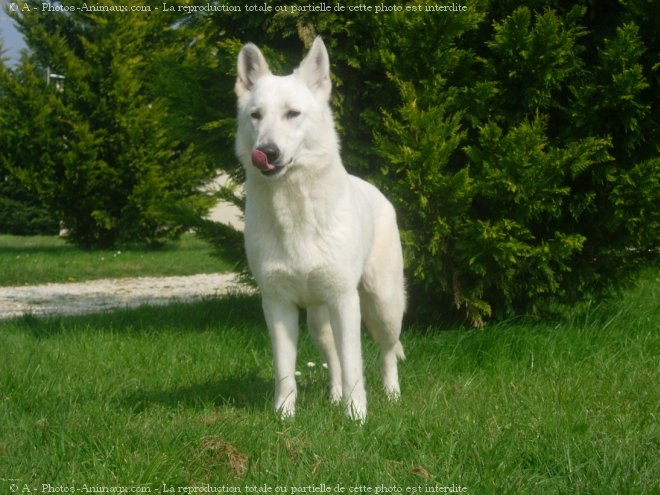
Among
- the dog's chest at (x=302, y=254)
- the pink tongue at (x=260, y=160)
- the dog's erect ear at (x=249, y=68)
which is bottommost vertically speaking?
the dog's chest at (x=302, y=254)

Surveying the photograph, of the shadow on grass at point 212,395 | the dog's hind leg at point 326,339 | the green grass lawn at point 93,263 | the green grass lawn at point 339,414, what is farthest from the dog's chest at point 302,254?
the green grass lawn at point 93,263

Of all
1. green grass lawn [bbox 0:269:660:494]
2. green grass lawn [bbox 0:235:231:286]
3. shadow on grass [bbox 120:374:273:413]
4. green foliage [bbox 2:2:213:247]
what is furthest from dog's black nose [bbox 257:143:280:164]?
green foliage [bbox 2:2:213:247]

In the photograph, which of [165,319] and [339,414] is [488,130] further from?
[165,319]

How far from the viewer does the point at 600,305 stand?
6742mm

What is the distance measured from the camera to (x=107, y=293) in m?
11.0

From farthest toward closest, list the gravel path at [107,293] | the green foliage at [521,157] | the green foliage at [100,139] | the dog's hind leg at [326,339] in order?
the green foliage at [100,139]
the gravel path at [107,293]
the green foliage at [521,157]
the dog's hind leg at [326,339]

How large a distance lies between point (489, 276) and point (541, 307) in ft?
2.85

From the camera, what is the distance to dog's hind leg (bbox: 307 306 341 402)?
4516 mm

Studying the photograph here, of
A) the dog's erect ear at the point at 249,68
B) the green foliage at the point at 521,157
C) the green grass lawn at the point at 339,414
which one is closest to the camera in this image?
the green grass lawn at the point at 339,414

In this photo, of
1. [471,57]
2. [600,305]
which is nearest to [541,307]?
[600,305]

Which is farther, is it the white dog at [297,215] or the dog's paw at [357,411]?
the white dog at [297,215]

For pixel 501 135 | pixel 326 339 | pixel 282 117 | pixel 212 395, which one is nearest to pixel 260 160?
pixel 282 117

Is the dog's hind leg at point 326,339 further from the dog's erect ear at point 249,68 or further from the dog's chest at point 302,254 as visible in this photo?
the dog's erect ear at point 249,68

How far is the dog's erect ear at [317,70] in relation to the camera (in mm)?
4160
